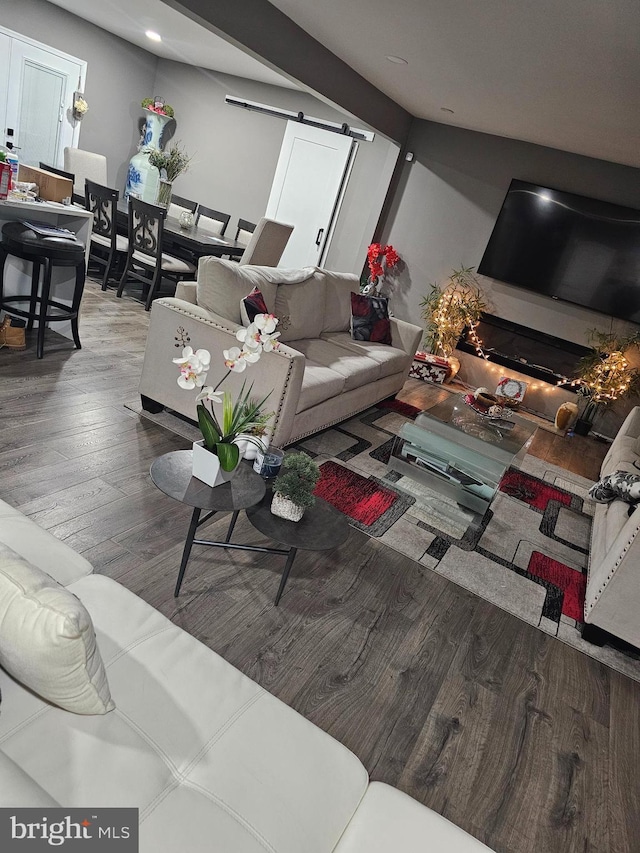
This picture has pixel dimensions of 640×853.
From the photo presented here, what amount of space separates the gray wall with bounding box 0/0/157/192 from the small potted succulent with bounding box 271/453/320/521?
272 inches

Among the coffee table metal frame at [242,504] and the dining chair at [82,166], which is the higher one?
the dining chair at [82,166]

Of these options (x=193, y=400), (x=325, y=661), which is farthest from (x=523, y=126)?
(x=325, y=661)

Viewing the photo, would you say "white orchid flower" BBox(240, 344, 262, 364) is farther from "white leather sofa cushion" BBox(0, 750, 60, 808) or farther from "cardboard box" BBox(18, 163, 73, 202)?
"cardboard box" BBox(18, 163, 73, 202)

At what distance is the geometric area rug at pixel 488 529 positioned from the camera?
259 cm

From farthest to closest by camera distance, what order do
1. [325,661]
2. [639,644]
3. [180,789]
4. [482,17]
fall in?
[482,17] < [639,644] < [325,661] < [180,789]

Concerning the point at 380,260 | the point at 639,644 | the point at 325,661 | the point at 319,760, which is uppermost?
the point at 380,260

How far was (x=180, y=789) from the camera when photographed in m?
0.98

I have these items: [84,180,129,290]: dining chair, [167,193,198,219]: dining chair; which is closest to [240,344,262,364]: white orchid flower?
[84,180,129,290]: dining chair

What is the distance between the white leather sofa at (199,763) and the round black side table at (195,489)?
1.94ft

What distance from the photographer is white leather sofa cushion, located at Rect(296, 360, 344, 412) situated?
311cm

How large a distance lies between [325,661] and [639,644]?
54.8 inches

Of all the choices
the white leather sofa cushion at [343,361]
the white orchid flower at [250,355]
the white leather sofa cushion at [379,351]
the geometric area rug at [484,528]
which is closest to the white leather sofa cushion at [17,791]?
the white orchid flower at [250,355]

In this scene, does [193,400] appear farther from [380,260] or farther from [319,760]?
[380,260]

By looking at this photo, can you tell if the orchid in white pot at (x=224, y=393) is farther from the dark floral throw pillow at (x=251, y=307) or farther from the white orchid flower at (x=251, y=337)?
the dark floral throw pillow at (x=251, y=307)
